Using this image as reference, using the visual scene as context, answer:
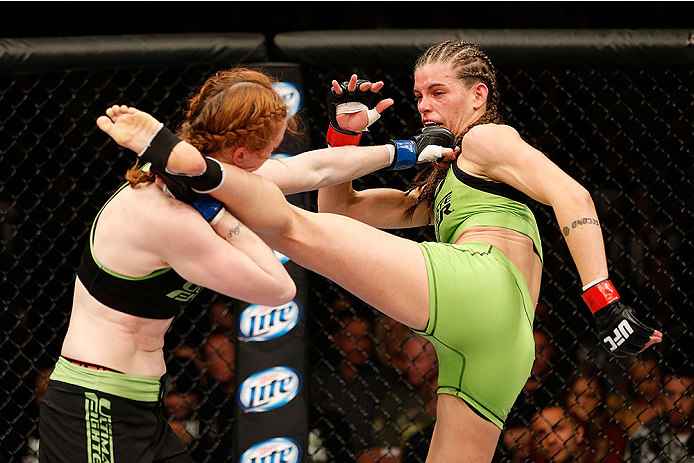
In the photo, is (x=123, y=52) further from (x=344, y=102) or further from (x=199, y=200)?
(x=199, y=200)

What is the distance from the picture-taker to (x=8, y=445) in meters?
2.52

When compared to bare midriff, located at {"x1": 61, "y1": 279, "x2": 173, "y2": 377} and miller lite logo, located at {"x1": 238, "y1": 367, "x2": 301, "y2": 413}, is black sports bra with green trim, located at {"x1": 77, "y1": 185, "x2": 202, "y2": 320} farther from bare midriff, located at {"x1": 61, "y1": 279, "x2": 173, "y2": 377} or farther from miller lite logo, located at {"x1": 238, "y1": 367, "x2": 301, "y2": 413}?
miller lite logo, located at {"x1": 238, "y1": 367, "x2": 301, "y2": 413}

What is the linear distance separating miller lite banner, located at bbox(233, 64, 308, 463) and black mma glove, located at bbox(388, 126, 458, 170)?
39cm

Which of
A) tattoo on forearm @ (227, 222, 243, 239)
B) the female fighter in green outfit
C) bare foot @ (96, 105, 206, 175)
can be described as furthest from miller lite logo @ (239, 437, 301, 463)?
bare foot @ (96, 105, 206, 175)

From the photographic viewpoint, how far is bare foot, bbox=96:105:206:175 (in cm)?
115

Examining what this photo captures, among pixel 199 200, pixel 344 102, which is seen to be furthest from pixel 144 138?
pixel 344 102

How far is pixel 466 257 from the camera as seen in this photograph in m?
1.47

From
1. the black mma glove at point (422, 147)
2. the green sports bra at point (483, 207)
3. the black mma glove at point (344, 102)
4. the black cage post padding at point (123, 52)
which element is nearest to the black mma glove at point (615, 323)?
the green sports bra at point (483, 207)

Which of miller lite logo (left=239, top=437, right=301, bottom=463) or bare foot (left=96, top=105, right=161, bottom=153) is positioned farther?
miller lite logo (left=239, top=437, right=301, bottom=463)

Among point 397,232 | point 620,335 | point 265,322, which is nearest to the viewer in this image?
point 620,335

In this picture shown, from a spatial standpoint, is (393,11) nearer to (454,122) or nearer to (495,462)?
(454,122)

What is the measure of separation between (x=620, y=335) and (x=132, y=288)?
0.88m

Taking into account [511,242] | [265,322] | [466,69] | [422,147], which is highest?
[466,69]

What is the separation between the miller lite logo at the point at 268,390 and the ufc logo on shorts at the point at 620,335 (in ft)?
2.85
